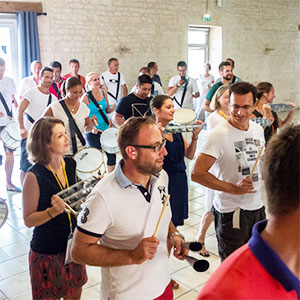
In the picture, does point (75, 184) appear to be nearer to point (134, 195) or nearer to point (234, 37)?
point (134, 195)

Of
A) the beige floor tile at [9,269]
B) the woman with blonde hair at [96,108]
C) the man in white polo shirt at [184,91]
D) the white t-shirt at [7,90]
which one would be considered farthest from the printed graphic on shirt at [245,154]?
the man in white polo shirt at [184,91]

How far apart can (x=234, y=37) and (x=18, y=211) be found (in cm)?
1007

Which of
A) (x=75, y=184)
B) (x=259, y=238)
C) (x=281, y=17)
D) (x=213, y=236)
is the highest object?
(x=281, y=17)

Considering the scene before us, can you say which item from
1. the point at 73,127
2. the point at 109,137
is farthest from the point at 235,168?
the point at 109,137

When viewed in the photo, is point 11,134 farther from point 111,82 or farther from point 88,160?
point 111,82

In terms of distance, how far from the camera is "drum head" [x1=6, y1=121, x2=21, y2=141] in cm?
549

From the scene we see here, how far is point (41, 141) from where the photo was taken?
254 centimetres

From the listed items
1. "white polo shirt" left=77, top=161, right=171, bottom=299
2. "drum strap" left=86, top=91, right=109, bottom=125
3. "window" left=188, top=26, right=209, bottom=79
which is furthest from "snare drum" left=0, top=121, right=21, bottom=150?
"window" left=188, top=26, right=209, bottom=79

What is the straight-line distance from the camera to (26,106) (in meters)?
5.20

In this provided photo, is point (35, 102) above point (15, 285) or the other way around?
above

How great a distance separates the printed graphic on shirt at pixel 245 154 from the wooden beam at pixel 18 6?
6.90 m

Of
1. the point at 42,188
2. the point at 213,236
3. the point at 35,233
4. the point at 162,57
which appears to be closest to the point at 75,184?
the point at 42,188

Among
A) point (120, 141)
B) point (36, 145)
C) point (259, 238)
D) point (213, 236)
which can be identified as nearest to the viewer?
point (259, 238)

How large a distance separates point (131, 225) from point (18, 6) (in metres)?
7.56
